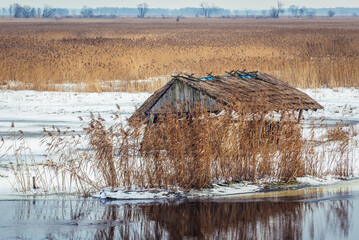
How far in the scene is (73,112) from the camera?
16.0 meters

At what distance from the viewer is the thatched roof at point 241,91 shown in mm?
10525

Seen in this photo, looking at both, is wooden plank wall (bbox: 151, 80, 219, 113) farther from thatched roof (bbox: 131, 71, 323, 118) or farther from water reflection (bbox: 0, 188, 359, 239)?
water reflection (bbox: 0, 188, 359, 239)

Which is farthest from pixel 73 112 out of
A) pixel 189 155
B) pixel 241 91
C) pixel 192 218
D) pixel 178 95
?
pixel 192 218

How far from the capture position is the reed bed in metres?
8.83

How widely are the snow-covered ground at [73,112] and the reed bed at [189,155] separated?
0.23 meters

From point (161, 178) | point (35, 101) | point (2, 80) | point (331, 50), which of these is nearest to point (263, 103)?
point (161, 178)

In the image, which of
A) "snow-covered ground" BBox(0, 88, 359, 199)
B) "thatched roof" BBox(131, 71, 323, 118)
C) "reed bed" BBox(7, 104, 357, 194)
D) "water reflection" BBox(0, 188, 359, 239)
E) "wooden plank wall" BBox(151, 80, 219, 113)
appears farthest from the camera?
"wooden plank wall" BBox(151, 80, 219, 113)

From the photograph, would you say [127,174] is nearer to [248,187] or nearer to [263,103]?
[248,187]

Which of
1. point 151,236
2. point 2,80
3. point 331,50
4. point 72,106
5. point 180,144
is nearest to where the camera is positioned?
point 151,236

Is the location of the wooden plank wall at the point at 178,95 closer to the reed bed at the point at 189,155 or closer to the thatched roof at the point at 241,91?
the thatched roof at the point at 241,91

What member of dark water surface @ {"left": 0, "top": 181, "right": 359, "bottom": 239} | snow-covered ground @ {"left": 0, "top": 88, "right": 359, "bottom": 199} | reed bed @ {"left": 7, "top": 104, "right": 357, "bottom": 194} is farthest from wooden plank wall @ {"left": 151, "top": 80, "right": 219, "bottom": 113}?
dark water surface @ {"left": 0, "top": 181, "right": 359, "bottom": 239}

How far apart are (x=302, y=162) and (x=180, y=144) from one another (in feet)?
8.29

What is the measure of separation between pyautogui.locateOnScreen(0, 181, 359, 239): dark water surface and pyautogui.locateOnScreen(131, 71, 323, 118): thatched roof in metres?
2.11

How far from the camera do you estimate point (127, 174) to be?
8.92 m
